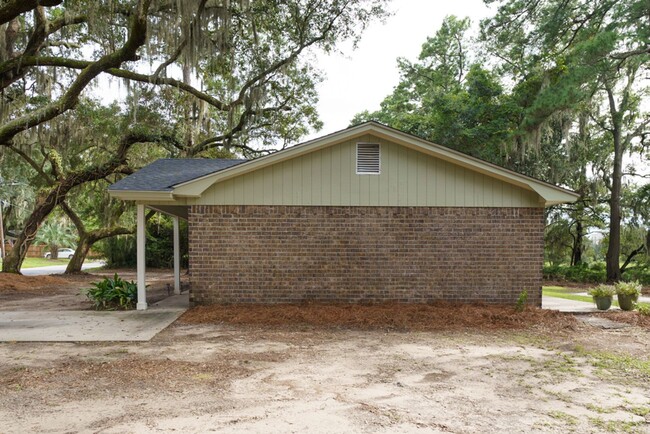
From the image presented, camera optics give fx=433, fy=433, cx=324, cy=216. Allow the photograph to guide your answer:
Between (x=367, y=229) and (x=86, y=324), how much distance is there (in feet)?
17.7

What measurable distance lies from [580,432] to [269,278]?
623cm

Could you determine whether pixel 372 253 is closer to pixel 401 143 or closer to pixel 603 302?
pixel 401 143

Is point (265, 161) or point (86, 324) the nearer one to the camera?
point (86, 324)

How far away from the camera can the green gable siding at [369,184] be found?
8.78m

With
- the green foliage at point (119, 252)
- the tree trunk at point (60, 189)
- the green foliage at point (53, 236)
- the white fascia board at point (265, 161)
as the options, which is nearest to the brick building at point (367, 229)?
the white fascia board at point (265, 161)

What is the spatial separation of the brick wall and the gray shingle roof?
91 centimetres

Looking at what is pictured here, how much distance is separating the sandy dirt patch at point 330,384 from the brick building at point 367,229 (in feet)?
6.45

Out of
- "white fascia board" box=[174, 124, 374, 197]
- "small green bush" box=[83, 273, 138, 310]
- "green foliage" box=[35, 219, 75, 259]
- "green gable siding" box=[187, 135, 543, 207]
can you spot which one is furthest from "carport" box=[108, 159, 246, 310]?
"green foliage" box=[35, 219, 75, 259]

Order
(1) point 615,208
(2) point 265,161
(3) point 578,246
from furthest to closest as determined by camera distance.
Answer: (3) point 578,246
(1) point 615,208
(2) point 265,161

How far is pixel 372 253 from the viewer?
8.80 metres

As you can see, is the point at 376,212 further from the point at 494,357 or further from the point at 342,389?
the point at 342,389

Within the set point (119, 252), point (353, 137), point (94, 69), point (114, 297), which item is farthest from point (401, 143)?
point (119, 252)

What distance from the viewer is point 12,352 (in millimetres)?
5715

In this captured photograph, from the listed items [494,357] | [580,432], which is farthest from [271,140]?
[580,432]
